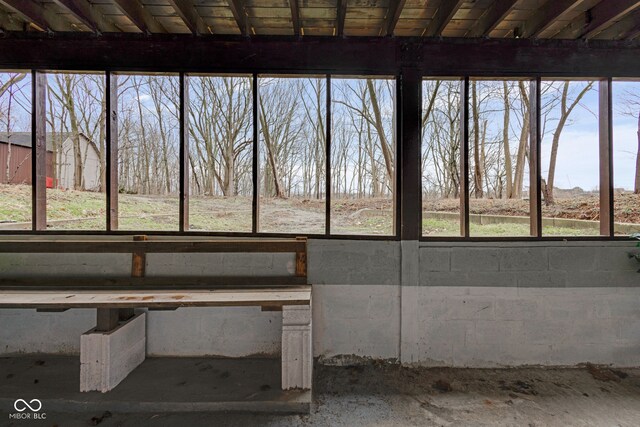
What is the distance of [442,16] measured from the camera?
2428 millimetres

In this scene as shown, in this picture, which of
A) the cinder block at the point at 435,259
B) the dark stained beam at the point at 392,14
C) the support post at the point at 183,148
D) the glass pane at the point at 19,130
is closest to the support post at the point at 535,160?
the cinder block at the point at 435,259

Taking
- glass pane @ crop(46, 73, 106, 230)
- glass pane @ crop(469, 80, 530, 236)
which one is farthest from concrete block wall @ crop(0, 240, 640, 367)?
glass pane @ crop(46, 73, 106, 230)

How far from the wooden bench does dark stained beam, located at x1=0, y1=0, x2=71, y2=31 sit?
1.76 meters

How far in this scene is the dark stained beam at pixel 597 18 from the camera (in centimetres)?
225

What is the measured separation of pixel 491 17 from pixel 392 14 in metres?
0.79

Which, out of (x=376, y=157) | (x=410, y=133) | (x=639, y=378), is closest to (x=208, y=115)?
(x=376, y=157)

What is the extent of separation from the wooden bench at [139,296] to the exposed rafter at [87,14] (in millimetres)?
1748

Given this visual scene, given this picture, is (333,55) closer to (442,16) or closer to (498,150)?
(442,16)

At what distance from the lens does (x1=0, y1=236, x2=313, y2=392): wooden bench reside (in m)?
2.13

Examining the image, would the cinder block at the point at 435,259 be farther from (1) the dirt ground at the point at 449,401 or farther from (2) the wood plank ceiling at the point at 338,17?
(2) the wood plank ceiling at the point at 338,17

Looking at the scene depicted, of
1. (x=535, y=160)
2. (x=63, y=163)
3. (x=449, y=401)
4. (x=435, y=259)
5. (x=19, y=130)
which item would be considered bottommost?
(x=449, y=401)

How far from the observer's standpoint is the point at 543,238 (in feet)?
8.82

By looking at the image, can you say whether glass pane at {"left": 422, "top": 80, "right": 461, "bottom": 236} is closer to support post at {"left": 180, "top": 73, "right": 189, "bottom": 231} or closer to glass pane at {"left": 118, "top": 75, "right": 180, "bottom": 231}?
support post at {"left": 180, "top": 73, "right": 189, "bottom": 231}

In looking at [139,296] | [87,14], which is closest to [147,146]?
[87,14]
